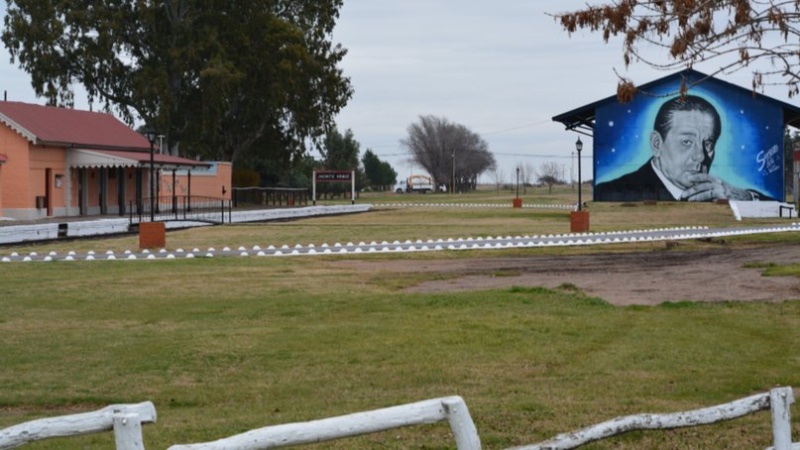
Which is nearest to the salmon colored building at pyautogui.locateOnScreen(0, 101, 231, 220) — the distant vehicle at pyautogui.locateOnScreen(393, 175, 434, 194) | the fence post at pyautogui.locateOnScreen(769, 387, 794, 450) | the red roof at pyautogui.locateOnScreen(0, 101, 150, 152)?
the red roof at pyautogui.locateOnScreen(0, 101, 150, 152)

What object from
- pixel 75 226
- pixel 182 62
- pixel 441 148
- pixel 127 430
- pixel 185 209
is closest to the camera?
pixel 127 430

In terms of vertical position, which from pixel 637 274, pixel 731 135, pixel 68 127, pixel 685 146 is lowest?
pixel 637 274

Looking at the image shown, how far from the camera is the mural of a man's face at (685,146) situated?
6844 centimetres

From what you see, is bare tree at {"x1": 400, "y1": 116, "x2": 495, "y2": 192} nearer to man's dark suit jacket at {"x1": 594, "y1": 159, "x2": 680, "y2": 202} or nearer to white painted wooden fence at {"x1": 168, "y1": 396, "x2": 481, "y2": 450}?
man's dark suit jacket at {"x1": 594, "y1": 159, "x2": 680, "y2": 202}

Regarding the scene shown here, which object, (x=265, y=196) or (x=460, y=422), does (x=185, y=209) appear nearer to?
(x=265, y=196)

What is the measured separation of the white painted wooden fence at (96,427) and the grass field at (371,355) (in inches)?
151

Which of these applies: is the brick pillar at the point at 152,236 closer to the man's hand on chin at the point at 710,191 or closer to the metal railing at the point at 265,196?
the metal railing at the point at 265,196

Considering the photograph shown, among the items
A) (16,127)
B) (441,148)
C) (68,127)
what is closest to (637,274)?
(16,127)

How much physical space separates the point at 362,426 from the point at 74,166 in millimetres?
49954

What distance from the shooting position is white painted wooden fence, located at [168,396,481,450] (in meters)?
4.98

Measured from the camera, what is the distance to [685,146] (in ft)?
225

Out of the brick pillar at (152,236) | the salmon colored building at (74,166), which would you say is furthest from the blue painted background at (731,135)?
the brick pillar at (152,236)

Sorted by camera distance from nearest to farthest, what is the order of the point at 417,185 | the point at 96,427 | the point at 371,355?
the point at 96,427 → the point at 371,355 → the point at 417,185

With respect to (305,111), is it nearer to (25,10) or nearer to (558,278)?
(25,10)
